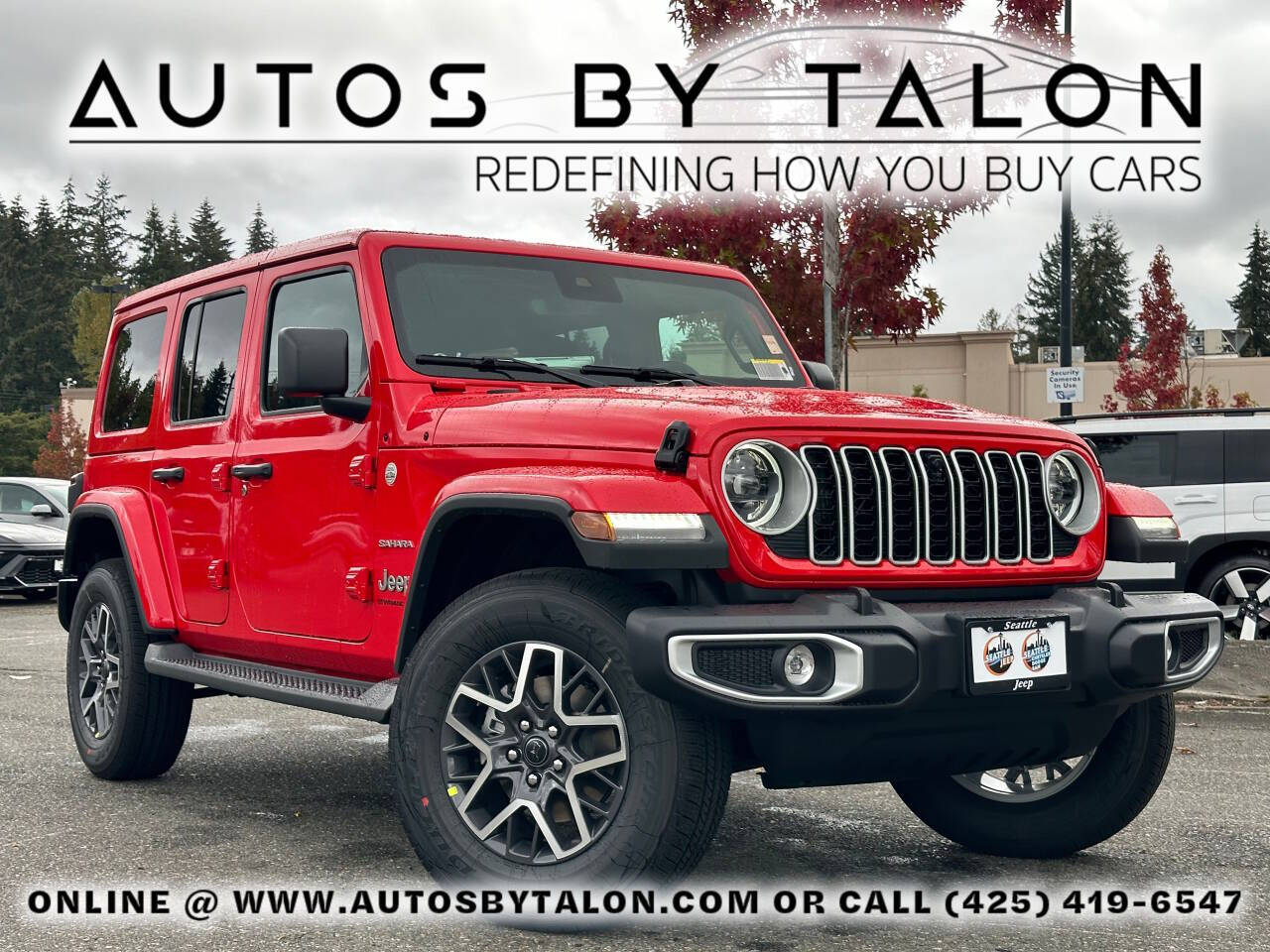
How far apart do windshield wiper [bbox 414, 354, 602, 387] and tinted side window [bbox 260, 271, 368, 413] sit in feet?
0.80

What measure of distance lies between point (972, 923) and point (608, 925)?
1103 mm

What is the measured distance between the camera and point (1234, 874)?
5188mm

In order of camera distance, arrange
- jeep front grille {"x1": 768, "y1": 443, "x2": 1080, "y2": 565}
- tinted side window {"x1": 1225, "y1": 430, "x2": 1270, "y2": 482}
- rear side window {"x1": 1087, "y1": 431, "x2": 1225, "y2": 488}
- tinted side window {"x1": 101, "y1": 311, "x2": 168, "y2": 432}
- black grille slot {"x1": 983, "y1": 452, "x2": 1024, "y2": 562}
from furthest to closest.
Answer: rear side window {"x1": 1087, "y1": 431, "x2": 1225, "y2": 488} < tinted side window {"x1": 1225, "y1": 430, "x2": 1270, "y2": 482} < tinted side window {"x1": 101, "y1": 311, "x2": 168, "y2": 432} < black grille slot {"x1": 983, "y1": 452, "x2": 1024, "y2": 562} < jeep front grille {"x1": 768, "y1": 443, "x2": 1080, "y2": 565}

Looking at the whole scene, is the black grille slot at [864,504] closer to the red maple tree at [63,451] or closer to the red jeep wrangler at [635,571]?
Answer: the red jeep wrangler at [635,571]

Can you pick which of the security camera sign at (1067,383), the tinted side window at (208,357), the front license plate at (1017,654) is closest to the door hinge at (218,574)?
the tinted side window at (208,357)

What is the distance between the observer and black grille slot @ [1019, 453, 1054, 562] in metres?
4.70

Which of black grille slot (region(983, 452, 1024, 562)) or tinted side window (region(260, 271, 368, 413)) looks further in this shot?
tinted side window (region(260, 271, 368, 413))

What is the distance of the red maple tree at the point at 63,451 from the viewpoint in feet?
176

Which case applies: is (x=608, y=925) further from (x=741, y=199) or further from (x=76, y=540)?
(x=741, y=199)

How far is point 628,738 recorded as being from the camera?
4.09 meters

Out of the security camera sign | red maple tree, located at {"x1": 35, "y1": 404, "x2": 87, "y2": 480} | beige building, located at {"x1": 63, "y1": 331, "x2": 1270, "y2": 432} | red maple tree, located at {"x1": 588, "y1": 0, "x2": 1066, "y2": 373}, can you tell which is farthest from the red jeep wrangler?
red maple tree, located at {"x1": 35, "y1": 404, "x2": 87, "y2": 480}

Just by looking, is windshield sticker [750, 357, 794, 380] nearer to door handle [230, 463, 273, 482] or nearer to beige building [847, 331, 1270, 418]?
door handle [230, 463, 273, 482]

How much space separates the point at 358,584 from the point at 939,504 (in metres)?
1.91

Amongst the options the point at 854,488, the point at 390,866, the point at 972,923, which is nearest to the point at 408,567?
the point at 390,866
